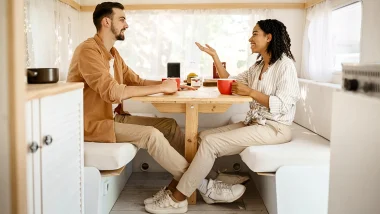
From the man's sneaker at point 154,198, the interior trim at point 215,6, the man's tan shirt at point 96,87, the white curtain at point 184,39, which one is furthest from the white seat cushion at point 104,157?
the interior trim at point 215,6

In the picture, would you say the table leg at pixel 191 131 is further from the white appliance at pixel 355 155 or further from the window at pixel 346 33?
the window at pixel 346 33

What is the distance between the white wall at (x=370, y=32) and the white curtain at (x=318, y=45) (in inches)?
22.8

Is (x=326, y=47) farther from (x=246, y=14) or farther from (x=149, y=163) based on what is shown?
(x=149, y=163)

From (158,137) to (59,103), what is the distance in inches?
41.7

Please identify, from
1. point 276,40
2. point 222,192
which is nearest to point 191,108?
point 222,192

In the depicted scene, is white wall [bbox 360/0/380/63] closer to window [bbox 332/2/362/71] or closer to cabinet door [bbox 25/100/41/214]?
window [bbox 332/2/362/71]

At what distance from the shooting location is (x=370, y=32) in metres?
3.17

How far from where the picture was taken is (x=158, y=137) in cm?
266

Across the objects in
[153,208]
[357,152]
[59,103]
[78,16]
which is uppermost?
[78,16]

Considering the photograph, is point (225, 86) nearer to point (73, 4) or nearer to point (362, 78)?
point (362, 78)

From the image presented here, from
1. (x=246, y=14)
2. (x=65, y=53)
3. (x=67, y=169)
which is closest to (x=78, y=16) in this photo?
(x=65, y=53)

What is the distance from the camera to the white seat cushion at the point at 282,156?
8.03 ft

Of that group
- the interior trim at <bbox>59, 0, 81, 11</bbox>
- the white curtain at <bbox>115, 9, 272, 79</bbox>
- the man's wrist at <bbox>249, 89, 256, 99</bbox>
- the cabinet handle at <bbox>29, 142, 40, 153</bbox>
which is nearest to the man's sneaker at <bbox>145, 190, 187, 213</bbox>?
the man's wrist at <bbox>249, 89, 256, 99</bbox>

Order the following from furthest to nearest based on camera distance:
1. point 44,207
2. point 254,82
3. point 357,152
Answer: point 254,82 < point 44,207 < point 357,152
